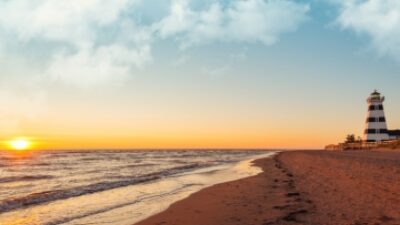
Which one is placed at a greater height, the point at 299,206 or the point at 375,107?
the point at 375,107

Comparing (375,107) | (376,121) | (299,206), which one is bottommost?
(299,206)

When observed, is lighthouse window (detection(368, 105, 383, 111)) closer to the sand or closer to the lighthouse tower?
the lighthouse tower

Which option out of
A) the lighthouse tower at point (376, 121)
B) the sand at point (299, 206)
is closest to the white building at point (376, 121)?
the lighthouse tower at point (376, 121)

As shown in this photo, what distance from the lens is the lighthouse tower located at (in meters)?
80.0

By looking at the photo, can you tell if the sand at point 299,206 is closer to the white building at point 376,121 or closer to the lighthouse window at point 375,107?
the white building at point 376,121

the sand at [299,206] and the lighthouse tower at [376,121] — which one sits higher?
the lighthouse tower at [376,121]

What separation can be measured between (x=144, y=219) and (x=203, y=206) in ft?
8.58

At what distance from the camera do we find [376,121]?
8044cm

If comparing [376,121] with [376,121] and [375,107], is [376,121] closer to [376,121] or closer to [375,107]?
[376,121]

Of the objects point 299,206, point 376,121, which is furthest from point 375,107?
point 299,206

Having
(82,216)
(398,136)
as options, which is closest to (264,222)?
(82,216)

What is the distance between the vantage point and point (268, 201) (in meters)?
12.9

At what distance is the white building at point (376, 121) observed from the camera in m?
80.0

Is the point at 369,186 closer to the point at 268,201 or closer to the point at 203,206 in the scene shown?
the point at 268,201
